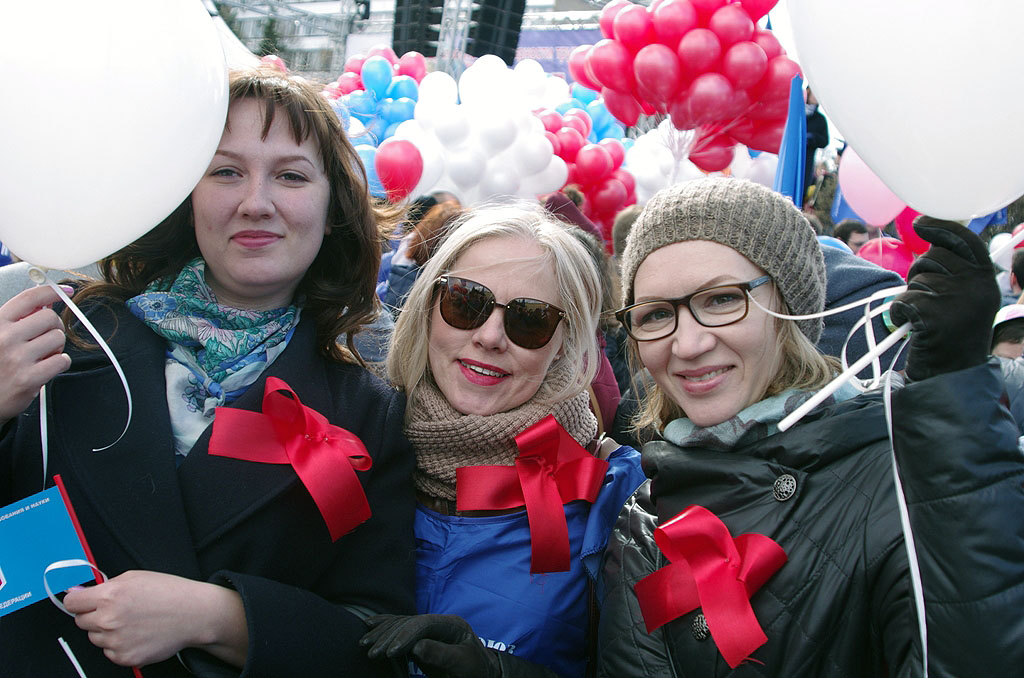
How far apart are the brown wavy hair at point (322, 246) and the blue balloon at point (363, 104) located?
4784mm

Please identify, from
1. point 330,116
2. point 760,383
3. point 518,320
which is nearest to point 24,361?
point 330,116

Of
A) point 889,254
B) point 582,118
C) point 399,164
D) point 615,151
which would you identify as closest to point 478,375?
point 399,164

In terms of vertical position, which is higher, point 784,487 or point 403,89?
point 784,487

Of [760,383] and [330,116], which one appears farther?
[330,116]

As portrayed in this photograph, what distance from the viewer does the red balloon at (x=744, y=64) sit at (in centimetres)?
541

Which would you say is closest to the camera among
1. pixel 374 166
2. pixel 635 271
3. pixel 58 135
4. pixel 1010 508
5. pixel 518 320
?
pixel 1010 508

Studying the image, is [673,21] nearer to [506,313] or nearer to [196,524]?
[506,313]

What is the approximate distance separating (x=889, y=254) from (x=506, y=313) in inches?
189

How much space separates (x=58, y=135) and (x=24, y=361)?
398 mm

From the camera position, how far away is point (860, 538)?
4.44 ft

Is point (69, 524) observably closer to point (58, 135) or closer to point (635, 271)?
point (58, 135)

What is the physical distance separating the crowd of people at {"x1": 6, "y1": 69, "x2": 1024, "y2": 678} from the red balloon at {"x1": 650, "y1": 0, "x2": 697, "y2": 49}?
3938 millimetres

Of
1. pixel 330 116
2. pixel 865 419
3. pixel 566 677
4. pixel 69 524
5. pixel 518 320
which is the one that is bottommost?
pixel 566 677

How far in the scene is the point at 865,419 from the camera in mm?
1440
